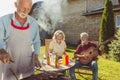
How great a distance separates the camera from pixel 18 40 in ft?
9.32

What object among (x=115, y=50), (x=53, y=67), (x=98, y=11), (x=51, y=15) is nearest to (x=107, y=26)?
(x=115, y=50)

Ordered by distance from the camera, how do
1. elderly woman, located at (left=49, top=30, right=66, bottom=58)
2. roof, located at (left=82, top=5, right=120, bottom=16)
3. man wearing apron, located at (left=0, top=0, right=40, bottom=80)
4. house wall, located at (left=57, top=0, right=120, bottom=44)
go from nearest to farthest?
man wearing apron, located at (left=0, top=0, right=40, bottom=80) → elderly woman, located at (left=49, top=30, right=66, bottom=58) → roof, located at (left=82, top=5, right=120, bottom=16) → house wall, located at (left=57, top=0, right=120, bottom=44)

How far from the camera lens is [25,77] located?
2.91 m

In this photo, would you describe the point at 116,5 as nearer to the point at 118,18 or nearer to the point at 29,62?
the point at 118,18

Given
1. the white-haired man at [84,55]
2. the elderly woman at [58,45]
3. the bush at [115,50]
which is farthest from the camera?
the bush at [115,50]

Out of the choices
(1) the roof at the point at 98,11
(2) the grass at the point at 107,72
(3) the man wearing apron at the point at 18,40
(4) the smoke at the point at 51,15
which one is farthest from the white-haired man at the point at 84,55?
(4) the smoke at the point at 51,15

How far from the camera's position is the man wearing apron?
2.78 m

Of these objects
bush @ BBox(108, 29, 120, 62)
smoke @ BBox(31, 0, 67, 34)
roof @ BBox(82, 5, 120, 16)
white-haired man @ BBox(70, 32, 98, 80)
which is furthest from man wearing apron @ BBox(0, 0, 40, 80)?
smoke @ BBox(31, 0, 67, 34)

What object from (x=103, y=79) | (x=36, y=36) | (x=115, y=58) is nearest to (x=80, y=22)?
(x=115, y=58)

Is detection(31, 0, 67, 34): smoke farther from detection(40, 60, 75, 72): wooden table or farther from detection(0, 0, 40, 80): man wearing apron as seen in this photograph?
detection(0, 0, 40, 80): man wearing apron

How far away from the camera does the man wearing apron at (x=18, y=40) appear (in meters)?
2.78

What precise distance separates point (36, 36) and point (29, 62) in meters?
0.31

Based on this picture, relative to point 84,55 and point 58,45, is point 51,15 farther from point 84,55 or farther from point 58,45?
point 84,55

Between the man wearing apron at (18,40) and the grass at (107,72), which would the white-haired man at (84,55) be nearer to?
the grass at (107,72)
